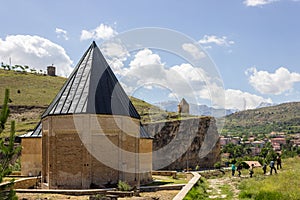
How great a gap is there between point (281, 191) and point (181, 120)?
48100 millimetres

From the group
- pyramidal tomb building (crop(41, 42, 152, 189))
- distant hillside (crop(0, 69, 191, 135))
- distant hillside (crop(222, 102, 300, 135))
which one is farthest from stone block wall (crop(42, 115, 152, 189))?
distant hillside (crop(222, 102, 300, 135))

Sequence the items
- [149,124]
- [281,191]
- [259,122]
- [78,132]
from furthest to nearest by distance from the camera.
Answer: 1. [259,122]
2. [149,124]
3. [78,132]
4. [281,191]

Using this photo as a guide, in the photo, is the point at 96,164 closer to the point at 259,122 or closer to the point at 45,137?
the point at 45,137

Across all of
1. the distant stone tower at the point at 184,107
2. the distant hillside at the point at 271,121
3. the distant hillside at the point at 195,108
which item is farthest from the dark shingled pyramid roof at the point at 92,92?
the distant hillside at the point at 271,121

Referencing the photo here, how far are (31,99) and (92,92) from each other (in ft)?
194

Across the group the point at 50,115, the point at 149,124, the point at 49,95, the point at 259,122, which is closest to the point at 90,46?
the point at 50,115

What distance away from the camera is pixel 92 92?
1833 cm

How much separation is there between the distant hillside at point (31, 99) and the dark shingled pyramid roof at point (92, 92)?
33.8m

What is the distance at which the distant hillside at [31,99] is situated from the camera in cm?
6286

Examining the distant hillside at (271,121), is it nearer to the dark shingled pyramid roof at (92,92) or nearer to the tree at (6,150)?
the dark shingled pyramid roof at (92,92)

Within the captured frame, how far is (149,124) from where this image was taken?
59344 mm

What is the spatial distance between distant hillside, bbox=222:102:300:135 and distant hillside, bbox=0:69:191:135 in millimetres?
99636

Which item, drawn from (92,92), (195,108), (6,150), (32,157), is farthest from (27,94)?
(6,150)

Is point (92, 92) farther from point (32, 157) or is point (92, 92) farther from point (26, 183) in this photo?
point (32, 157)
